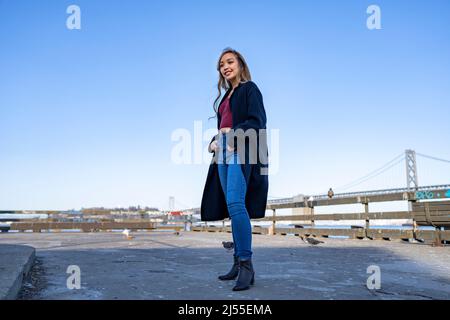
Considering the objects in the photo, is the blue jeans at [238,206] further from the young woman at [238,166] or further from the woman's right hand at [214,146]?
the woman's right hand at [214,146]

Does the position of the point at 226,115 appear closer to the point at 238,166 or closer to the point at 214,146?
the point at 214,146

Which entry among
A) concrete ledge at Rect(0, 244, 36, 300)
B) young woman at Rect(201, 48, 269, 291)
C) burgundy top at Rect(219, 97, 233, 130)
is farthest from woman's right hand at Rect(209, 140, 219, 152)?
concrete ledge at Rect(0, 244, 36, 300)

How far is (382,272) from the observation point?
10.6 ft

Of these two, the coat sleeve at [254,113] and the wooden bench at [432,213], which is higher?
the coat sleeve at [254,113]

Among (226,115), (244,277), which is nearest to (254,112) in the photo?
(226,115)

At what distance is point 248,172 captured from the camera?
278cm

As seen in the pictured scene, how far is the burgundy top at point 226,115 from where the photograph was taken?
3.03 meters

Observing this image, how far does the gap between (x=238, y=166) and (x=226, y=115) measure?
0.53 metres

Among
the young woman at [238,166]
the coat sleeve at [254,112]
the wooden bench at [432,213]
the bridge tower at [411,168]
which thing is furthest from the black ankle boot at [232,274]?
the bridge tower at [411,168]

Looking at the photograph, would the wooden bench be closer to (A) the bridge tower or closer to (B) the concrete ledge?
(B) the concrete ledge

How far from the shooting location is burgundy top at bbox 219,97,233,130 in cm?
303
